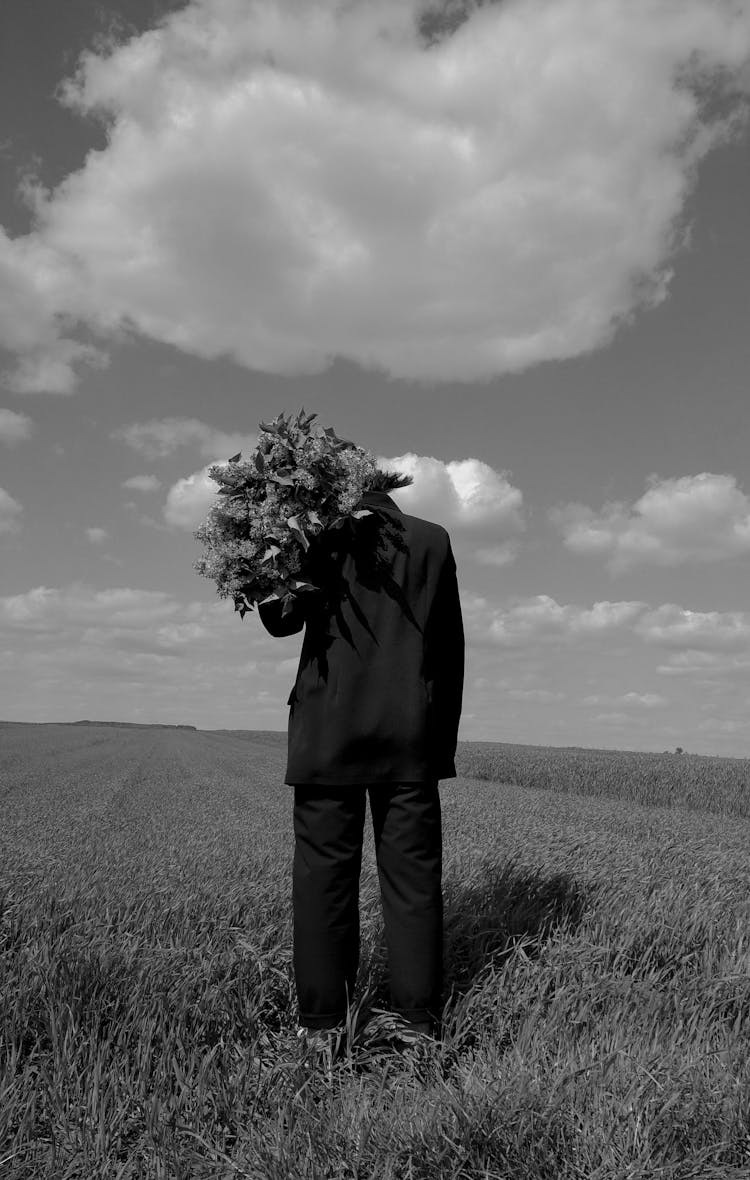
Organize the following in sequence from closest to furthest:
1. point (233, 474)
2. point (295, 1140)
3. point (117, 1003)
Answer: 1. point (295, 1140)
2. point (117, 1003)
3. point (233, 474)

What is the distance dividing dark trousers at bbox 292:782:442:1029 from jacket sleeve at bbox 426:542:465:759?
0.33 m

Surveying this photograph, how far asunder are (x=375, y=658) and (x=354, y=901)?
1002 mm

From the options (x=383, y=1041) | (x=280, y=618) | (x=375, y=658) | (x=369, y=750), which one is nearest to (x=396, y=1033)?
(x=383, y=1041)

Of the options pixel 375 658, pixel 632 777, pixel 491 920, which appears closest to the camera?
pixel 375 658

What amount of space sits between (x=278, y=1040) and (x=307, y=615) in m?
1.73

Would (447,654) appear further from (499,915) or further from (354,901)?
(499,915)

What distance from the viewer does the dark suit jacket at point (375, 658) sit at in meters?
3.42

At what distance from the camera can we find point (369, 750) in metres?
3.42

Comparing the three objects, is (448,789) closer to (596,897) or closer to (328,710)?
(596,897)

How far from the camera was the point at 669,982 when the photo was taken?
12.5 feet

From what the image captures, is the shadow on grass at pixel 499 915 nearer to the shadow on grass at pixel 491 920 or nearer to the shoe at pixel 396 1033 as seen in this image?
the shadow on grass at pixel 491 920

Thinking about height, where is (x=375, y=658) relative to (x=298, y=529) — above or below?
below

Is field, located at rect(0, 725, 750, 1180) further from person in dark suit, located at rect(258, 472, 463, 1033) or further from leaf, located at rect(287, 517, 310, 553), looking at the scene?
leaf, located at rect(287, 517, 310, 553)

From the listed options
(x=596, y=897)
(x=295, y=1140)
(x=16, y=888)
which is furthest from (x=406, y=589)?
(x=16, y=888)
